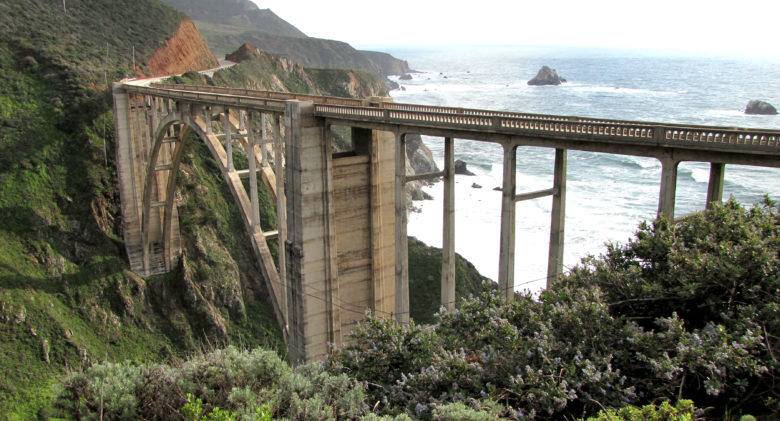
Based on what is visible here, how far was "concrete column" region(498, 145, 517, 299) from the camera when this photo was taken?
15031mm

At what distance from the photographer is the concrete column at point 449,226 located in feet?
56.2

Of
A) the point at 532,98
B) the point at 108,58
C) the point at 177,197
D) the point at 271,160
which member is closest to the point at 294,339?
the point at 177,197

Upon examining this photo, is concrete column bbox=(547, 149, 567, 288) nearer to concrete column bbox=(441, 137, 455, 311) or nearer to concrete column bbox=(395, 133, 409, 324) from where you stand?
concrete column bbox=(441, 137, 455, 311)

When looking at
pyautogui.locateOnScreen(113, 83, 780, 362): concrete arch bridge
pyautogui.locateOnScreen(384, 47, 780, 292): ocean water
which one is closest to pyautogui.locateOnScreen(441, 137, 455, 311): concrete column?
pyautogui.locateOnScreen(113, 83, 780, 362): concrete arch bridge

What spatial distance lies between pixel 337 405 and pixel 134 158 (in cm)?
3187

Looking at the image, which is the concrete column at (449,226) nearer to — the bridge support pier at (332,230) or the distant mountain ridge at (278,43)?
the bridge support pier at (332,230)

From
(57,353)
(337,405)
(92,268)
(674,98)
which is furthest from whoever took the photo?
(674,98)

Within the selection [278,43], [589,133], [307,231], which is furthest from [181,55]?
[278,43]

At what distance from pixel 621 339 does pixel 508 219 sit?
17.3 feet

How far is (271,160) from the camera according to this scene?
151 feet

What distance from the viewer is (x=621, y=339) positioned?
34.6ft

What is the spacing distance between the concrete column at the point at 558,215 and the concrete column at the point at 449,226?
2.96 metres

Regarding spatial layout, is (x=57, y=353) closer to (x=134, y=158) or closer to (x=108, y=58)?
(x=134, y=158)

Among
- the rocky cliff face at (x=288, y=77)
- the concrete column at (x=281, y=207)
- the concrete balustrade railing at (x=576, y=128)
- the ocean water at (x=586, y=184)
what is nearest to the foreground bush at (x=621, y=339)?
the concrete balustrade railing at (x=576, y=128)
